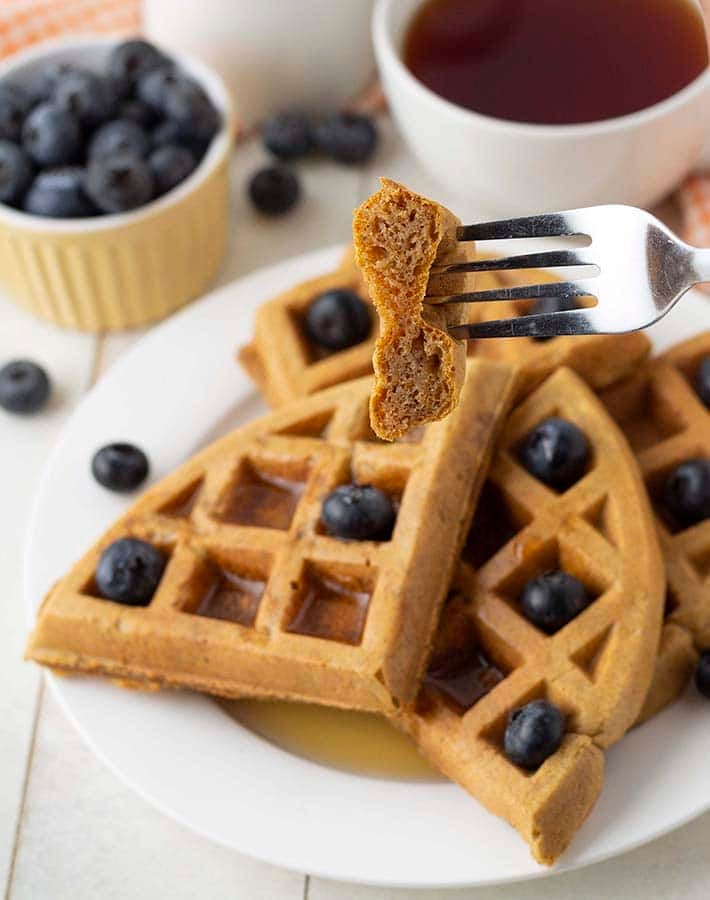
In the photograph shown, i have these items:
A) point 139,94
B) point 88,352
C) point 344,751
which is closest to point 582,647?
point 344,751

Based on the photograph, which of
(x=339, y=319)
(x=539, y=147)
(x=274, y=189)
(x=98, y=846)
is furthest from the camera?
(x=274, y=189)

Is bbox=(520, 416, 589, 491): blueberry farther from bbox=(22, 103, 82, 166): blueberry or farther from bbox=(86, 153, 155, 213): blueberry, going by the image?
bbox=(22, 103, 82, 166): blueberry

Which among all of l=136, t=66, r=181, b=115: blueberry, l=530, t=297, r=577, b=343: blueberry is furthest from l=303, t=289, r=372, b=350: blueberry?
l=136, t=66, r=181, b=115: blueberry

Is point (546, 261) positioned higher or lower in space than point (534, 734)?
higher

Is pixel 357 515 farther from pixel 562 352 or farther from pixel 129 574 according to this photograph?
pixel 562 352

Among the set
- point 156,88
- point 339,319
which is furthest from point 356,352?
point 156,88

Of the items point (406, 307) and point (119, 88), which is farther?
point (119, 88)
